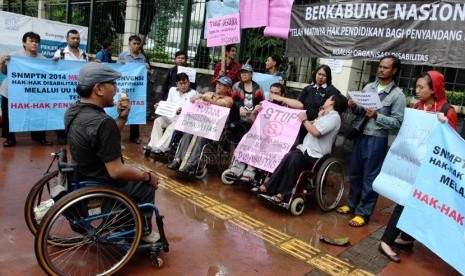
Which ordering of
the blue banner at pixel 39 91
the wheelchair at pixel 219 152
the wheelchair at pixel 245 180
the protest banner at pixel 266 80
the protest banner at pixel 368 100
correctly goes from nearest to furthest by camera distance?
the protest banner at pixel 368 100
the wheelchair at pixel 245 180
the wheelchair at pixel 219 152
the blue banner at pixel 39 91
the protest banner at pixel 266 80

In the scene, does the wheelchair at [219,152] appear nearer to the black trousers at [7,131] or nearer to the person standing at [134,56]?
the person standing at [134,56]

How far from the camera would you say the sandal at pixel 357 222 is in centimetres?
416

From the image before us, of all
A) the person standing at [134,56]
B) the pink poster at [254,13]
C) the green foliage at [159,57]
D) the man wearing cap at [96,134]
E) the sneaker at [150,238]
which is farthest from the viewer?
the green foliage at [159,57]

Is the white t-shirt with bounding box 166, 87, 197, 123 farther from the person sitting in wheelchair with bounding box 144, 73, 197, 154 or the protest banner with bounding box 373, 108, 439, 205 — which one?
the protest banner with bounding box 373, 108, 439, 205

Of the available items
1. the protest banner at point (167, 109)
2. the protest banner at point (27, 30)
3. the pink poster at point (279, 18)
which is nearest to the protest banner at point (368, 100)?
the pink poster at point (279, 18)

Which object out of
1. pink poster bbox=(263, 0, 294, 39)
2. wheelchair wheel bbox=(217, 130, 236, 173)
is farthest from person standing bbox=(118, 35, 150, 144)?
pink poster bbox=(263, 0, 294, 39)

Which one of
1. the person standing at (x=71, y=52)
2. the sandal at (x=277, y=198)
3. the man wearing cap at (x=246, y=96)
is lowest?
the sandal at (x=277, y=198)

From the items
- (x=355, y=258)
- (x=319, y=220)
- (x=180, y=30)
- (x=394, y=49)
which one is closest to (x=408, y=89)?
(x=394, y=49)

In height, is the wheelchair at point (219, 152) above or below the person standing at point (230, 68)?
below

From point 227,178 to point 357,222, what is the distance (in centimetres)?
168

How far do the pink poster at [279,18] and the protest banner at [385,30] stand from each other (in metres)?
0.21

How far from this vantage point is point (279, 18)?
5734 millimetres

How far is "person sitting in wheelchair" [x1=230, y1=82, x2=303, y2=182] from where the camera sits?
473cm

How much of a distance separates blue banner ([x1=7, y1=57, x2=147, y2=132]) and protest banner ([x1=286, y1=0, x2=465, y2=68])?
10.5 ft
